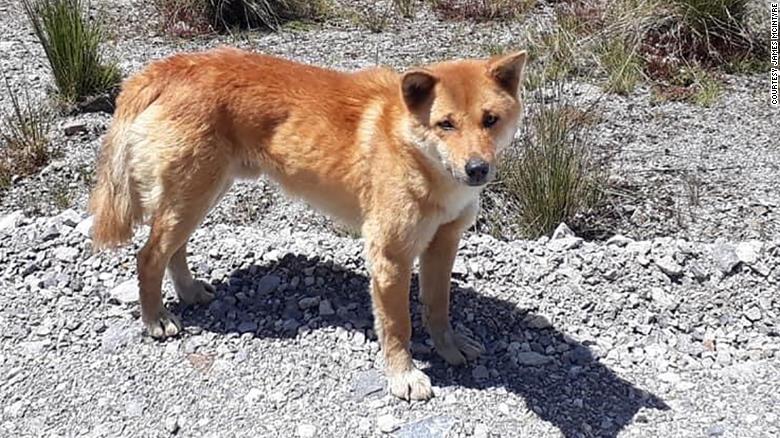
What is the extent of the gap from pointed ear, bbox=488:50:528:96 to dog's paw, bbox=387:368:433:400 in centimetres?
127

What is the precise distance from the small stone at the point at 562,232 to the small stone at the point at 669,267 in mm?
613

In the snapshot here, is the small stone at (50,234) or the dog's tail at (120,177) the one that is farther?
the small stone at (50,234)

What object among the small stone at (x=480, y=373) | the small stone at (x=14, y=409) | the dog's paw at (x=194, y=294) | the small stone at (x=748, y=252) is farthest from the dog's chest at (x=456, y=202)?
the small stone at (x=14, y=409)

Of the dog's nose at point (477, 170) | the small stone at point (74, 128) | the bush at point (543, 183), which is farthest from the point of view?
the small stone at point (74, 128)

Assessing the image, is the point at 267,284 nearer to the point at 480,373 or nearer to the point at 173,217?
the point at 173,217

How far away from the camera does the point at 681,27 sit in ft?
26.3

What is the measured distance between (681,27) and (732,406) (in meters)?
4.82

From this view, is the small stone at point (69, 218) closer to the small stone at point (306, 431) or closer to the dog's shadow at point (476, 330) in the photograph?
the dog's shadow at point (476, 330)

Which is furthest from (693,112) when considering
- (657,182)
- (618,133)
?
(657,182)

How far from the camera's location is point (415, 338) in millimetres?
4531

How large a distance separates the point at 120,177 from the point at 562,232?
2.40m

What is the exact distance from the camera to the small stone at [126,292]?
470cm

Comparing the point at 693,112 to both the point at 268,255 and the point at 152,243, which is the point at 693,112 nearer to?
the point at 268,255

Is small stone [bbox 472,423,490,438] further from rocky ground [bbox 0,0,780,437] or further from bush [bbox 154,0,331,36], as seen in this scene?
bush [bbox 154,0,331,36]
